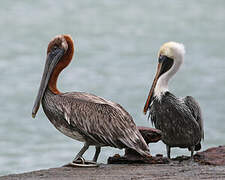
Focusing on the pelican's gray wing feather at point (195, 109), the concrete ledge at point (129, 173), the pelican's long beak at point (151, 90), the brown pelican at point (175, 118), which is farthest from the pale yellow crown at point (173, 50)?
the concrete ledge at point (129, 173)

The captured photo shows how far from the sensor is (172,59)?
9570 mm

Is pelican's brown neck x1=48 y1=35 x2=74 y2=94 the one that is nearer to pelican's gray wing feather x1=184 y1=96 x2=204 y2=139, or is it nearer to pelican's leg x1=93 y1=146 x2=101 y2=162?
pelican's leg x1=93 y1=146 x2=101 y2=162

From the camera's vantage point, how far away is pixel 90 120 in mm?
7047

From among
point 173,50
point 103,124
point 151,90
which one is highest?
point 173,50

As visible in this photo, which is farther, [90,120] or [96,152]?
[96,152]

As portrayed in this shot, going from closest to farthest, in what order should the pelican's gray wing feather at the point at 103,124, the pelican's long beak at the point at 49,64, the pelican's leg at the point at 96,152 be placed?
the pelican's gray wing feather at the point at 103,124 < the pelican's leg at the point at 96,152 < the pelican's long beak at the point at 49,64

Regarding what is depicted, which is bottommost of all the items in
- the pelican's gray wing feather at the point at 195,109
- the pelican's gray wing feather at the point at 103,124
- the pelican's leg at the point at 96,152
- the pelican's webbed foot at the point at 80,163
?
the pelican's webbed foot at the point at 80,163

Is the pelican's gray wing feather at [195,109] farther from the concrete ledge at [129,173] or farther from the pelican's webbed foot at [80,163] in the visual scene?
the pelican's webbed foot at [80,163]

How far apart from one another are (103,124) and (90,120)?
0.57 feet

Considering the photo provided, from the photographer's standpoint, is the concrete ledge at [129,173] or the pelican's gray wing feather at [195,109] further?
the pelican's gray wing feather at [195,109]

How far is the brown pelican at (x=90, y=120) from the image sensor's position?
6.97m

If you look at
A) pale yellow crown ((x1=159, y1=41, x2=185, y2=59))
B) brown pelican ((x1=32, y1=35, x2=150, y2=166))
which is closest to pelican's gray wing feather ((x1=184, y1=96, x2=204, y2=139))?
pale yellow crown ((x1=159, y1=41, x2=185, y2=59))

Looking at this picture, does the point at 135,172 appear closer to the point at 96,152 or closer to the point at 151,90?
the point at 96,152

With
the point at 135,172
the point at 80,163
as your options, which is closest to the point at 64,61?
the point at 80,163
